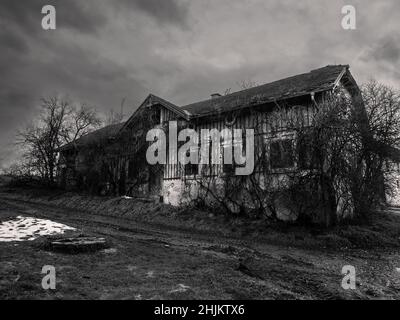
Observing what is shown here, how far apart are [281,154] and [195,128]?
6.45 meters

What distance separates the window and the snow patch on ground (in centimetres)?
819

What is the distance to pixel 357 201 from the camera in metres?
11.4

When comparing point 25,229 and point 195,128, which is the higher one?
point 195,128

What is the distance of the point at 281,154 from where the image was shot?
43.0ft

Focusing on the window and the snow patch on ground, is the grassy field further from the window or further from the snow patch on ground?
the window

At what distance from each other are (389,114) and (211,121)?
8.73 m

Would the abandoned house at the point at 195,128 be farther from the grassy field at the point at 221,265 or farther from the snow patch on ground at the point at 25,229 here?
the snow patch on ground at the point at 25,229

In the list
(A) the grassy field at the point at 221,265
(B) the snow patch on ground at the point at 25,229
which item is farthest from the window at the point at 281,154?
(B) the snow patch on ground at the point at 25,229

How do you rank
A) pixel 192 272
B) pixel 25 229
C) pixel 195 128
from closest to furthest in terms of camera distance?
pixel 192 272 → pixel 25 229 → pixel 195 128

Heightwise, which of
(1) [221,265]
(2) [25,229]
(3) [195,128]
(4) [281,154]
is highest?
(3) [195,128]

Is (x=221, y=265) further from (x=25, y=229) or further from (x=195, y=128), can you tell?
(x=195, y=128)

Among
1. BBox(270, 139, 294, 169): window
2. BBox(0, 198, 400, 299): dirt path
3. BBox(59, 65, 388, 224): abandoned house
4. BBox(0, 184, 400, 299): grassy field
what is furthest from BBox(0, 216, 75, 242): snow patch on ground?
BBox(270, 139, 294, 169): window

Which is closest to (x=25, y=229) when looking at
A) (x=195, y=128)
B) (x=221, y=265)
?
(x=221, y=265)
